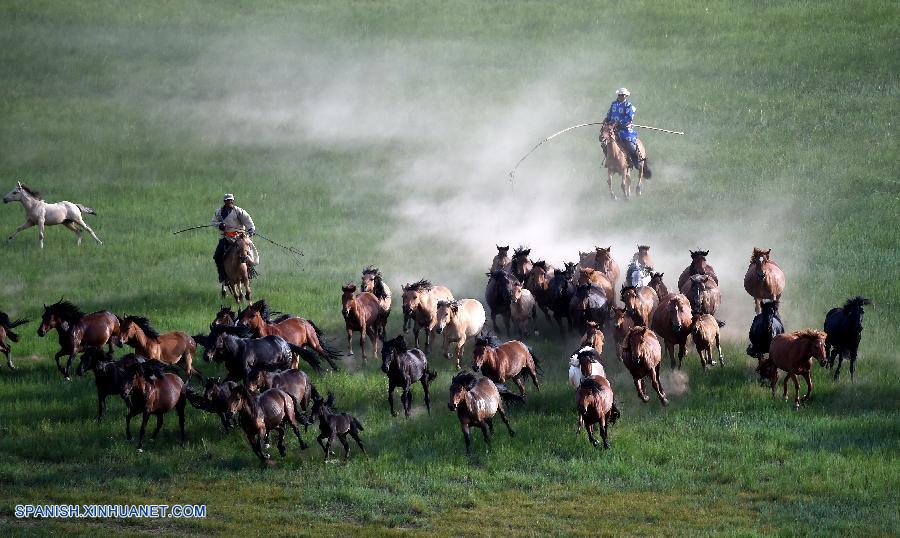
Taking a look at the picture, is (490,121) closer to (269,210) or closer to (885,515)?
(269,210)

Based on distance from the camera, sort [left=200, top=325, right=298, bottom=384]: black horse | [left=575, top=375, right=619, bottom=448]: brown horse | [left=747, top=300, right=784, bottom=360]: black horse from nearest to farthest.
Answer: [left=575, top=375, right=619, bottom=448]: brown horse
[left=200, top=325, right=298, bottom=384]: black horse
[left=747, top=300, right=784, bottom=360]: black horse

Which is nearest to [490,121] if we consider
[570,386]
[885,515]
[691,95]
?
[691,95]

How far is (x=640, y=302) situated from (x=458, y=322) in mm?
3200

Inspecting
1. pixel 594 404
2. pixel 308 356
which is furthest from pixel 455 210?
pixel 594 404

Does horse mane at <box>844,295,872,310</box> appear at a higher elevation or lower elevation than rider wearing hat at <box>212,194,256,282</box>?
Result: lower

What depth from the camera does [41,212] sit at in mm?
35719

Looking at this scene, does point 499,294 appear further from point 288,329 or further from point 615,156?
point 615,156

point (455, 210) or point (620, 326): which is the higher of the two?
point (455, 210)

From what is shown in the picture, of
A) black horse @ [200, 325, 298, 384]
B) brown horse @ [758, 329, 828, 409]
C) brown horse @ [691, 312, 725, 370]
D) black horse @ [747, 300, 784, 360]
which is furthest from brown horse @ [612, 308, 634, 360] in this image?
black horse @ [200, 325, 298, 384]

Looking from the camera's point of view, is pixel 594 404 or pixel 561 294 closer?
pixel 594 404

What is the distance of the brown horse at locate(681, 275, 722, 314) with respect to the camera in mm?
26422

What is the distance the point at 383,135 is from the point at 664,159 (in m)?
10.3

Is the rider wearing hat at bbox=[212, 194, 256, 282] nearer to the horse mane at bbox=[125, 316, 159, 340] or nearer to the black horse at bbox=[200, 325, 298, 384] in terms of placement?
the horse mane at bbox=[125, 316, 159, 340]

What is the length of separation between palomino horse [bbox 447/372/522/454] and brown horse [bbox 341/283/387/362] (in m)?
4.81
